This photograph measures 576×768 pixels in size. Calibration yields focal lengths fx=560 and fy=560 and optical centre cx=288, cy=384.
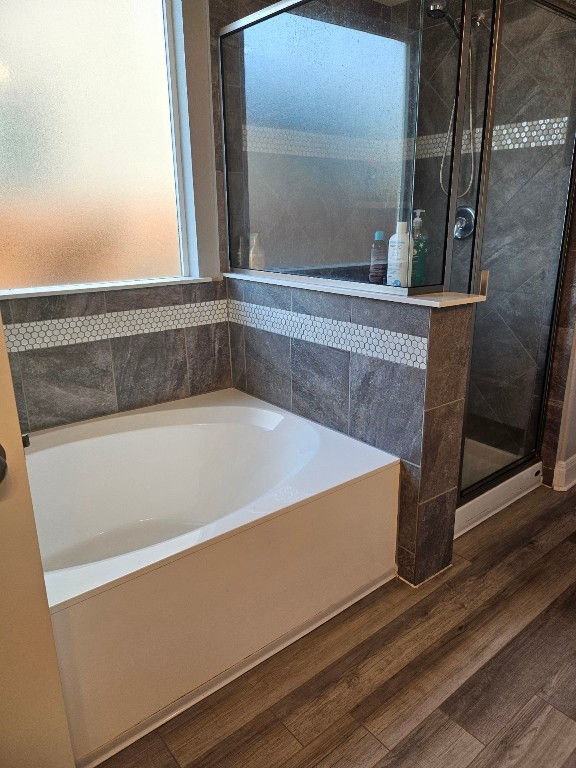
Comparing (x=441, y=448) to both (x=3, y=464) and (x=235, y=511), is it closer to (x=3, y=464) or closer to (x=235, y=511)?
(x=235, y=511)

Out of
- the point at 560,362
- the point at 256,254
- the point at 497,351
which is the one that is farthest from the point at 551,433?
the point at 256,254

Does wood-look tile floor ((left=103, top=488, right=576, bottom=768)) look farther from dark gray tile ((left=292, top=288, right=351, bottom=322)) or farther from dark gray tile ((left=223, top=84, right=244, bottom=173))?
dark gray tile ((left=223, top=84, right=244, bottom=173))

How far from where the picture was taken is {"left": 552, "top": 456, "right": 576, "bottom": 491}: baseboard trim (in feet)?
8.73

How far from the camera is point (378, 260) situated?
1.94 m

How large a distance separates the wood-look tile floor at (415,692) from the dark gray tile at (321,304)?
1.01 meters

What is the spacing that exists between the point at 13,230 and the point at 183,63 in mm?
965

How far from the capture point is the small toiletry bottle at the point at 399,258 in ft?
6.02

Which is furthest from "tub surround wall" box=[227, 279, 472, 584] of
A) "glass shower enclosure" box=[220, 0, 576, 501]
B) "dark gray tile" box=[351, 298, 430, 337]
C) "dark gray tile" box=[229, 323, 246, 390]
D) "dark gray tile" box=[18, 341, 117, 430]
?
"dark gray tile" box=[18, 341, 117, 430]

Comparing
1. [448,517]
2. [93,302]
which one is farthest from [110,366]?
[448,517]

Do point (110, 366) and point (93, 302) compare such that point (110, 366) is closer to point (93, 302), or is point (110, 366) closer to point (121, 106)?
point (93, 302)

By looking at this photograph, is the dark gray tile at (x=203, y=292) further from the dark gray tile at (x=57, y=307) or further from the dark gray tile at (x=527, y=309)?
the dark gray tile at (x=527, y=309)

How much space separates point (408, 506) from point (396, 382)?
0.45m

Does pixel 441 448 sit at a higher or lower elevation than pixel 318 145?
lower

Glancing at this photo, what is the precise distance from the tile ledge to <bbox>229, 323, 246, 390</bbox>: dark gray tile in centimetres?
24
